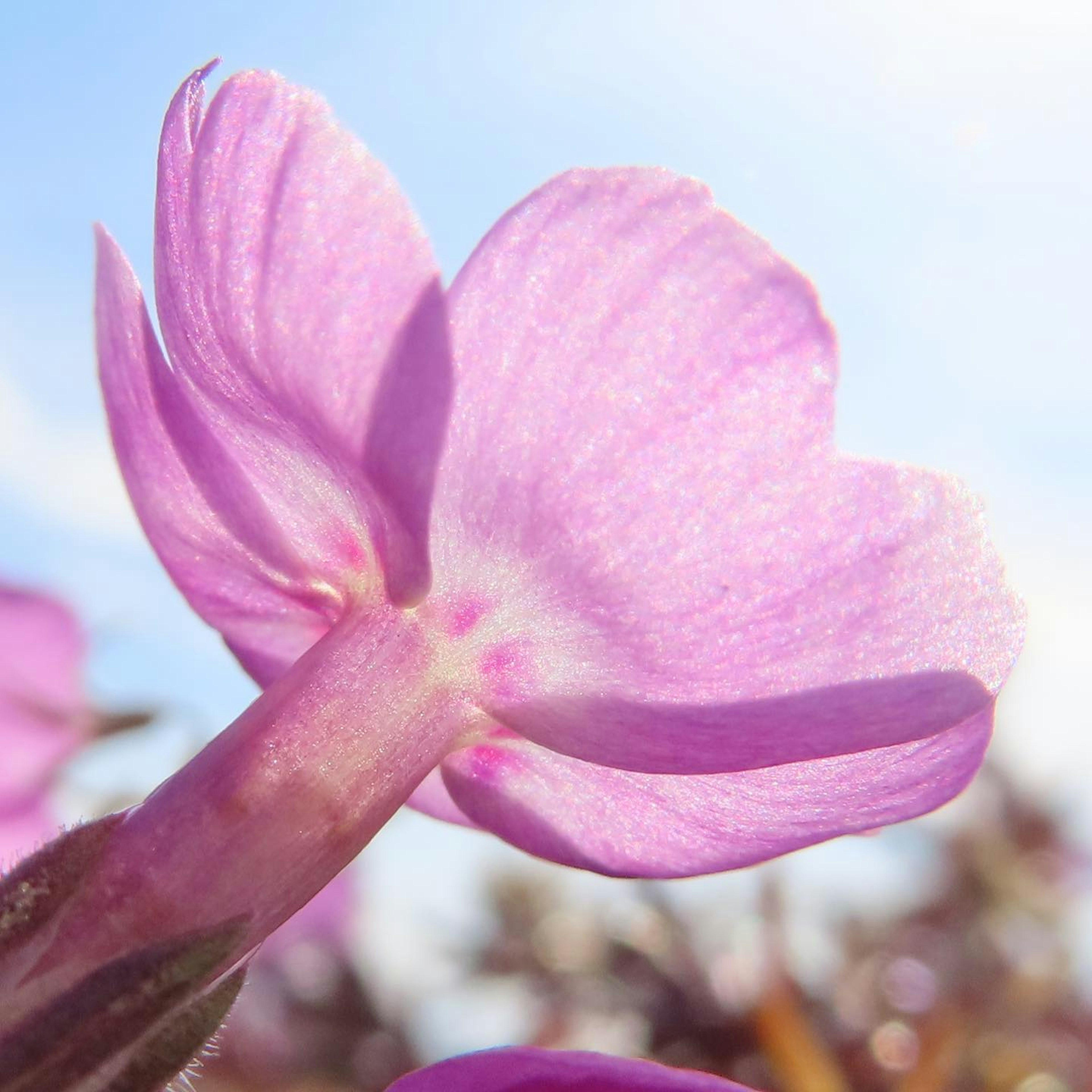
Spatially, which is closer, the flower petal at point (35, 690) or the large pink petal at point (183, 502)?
the large pink petal at point (183, 502)

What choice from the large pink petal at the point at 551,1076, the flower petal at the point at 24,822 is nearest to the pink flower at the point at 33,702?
the flower petal at the point at 24,822

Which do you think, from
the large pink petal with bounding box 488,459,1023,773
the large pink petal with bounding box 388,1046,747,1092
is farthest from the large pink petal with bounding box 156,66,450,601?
the large pink petal with bounding box 388,1046,747,1092

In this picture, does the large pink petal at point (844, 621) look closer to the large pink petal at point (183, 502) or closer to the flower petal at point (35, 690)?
the large pink petal at point (183, 502)

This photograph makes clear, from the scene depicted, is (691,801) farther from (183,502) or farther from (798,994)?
(798,994)

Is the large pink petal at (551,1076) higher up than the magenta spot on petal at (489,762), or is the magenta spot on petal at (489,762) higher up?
the magenta spot on petal at (489,762)

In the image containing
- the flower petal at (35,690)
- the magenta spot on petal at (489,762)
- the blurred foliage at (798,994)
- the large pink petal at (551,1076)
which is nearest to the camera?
the large pink petal at (551,1076)

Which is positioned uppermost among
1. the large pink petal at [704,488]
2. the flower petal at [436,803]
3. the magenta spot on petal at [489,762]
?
the large pink petal at [704,488]

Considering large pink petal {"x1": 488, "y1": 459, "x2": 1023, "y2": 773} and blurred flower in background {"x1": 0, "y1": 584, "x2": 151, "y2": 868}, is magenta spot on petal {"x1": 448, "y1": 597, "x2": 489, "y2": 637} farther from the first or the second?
blurred flower in background {"x1": 0, "y1": 584, "x2": 151, "y2": 868}

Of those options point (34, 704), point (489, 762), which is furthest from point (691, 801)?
point (34, 704)

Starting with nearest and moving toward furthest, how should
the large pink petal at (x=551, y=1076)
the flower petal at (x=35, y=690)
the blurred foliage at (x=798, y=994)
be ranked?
the large pink petal at (x=551, y=1076)
the blurred foliage at (x=798, y=994)
the flower petal at (x=35, y=690)
